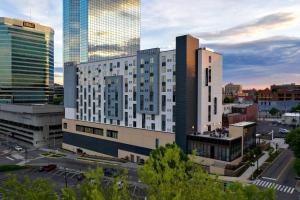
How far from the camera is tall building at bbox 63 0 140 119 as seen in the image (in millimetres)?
152875

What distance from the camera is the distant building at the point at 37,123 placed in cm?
10132

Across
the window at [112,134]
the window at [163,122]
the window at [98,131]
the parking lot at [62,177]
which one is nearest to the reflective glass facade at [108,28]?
the window at [98,131]

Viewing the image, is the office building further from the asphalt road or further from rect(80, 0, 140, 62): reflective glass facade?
rect(80, 0, 140, 62): reflective glass facade

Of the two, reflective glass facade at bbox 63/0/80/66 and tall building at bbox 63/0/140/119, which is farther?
reflective glass facade at bbox 63/0/80/66

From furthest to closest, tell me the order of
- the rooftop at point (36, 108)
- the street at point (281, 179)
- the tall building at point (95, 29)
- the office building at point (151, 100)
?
the tall building at point (95, 29), the rooftop at point (36, 108), the office building at point (151, 100), the street at point (281, 179)

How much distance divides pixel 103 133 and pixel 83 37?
91809 mm

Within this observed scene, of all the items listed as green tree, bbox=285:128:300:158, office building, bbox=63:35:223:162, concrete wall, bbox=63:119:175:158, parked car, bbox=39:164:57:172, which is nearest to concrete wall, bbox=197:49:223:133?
office building, bbox=63:35:223:162

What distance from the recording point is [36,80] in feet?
648

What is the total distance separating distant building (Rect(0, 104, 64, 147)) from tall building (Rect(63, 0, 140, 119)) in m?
52.9

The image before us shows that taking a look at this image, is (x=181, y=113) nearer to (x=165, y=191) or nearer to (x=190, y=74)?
(x=190, y=74)

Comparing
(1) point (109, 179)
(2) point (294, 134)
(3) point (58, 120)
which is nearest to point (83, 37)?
(3) point (58, 120)

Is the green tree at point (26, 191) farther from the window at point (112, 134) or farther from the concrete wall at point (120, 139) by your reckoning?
the window at point (112, 134)

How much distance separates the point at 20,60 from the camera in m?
186

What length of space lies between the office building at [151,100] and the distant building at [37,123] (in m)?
22.6
